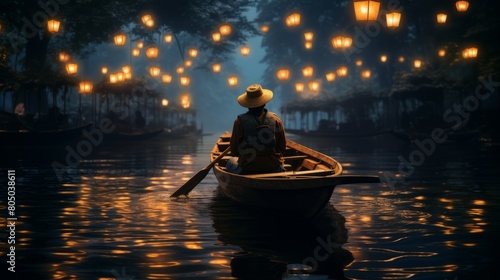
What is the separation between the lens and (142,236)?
7777mm

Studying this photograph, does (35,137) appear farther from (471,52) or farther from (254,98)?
(254,98)

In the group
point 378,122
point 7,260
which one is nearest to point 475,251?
point 7,260

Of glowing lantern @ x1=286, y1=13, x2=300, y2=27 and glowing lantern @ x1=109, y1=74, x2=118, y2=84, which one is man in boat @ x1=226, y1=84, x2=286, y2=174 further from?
glowing lantern @ x1=109, y1=74, x2=118, y2=84

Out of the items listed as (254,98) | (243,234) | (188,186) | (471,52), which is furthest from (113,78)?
(243,234)

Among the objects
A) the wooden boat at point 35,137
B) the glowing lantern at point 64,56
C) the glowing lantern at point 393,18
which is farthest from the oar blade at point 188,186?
the glowing lantern at point 64,56

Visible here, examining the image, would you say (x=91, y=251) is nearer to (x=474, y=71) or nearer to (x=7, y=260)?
(x=7, y=260)

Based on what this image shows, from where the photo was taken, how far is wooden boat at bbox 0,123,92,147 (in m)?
25.4

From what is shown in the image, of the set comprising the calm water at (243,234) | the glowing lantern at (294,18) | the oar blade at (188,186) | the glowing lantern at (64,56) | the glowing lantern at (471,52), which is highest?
the glowing lantern at (294,18)

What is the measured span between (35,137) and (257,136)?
63.8ft

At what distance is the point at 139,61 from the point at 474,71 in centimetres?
6654

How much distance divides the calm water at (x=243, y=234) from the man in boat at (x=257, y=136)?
0.78m

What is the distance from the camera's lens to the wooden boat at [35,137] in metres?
25.4

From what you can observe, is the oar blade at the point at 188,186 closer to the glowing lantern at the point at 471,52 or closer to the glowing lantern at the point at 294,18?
the glowing lantern at the point at 471,52

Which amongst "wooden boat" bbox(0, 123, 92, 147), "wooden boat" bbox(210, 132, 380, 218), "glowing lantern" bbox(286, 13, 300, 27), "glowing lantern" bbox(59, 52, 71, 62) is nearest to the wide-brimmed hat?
"wooden boat" bbox(210, 132, 380, 218)
